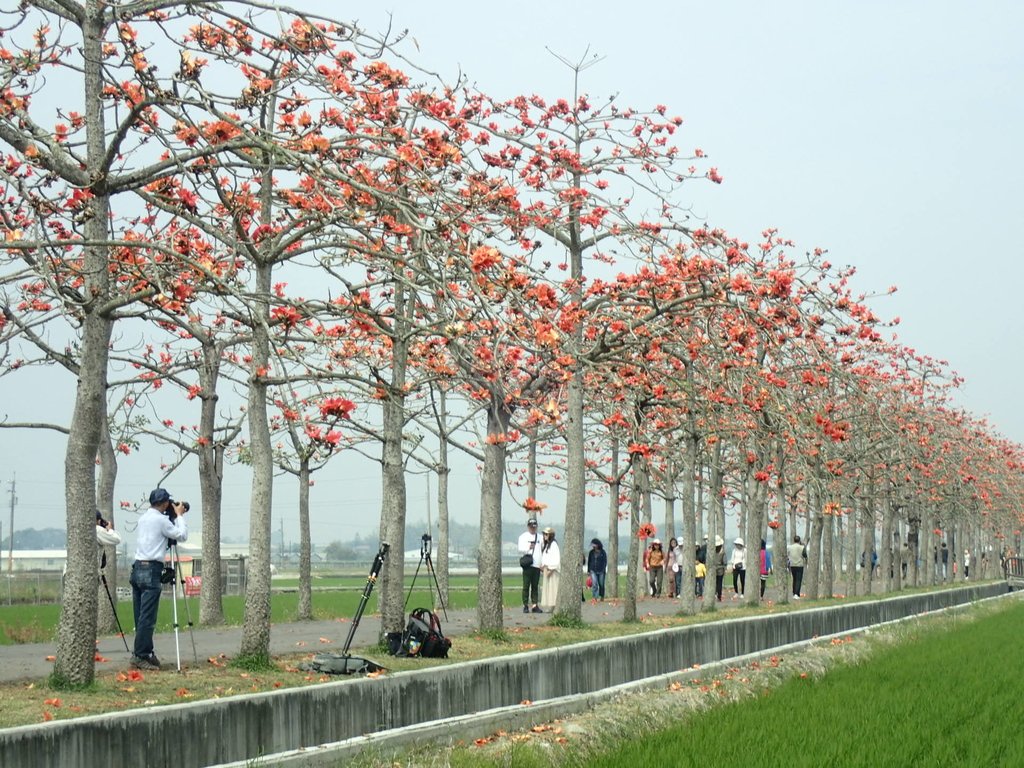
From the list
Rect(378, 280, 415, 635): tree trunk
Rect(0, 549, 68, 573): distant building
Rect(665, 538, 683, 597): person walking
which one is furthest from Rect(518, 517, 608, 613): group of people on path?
Rect(0, 549, 68, 573): distant building

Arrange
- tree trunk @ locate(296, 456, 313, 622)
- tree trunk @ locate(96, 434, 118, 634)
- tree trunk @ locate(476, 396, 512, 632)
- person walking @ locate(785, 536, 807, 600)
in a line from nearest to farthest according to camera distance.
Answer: tree trunk @ locate(476, 396, 512, 632) < tree trunk @ locate(96, 434, 118, 634) < tree trunk @ locate(296, 456, 313, 622) < person walking @ locate(785, 536, 807, 600)

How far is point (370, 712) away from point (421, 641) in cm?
545

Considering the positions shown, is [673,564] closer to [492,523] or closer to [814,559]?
[814,559]

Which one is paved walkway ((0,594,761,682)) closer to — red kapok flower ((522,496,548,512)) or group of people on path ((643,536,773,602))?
red kapok flower ((522,496,548,512))

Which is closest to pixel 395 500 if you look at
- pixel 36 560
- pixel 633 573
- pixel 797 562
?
pixel 633 573

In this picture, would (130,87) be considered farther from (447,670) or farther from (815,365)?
(815,365)

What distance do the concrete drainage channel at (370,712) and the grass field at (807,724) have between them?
0.38 m

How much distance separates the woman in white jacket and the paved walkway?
1.42ft

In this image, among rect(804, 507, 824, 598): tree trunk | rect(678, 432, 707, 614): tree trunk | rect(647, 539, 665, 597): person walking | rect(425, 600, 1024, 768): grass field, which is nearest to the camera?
rect(425, 600, 1024, 768): grass field

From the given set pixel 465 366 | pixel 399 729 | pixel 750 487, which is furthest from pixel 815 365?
pixel 750 487

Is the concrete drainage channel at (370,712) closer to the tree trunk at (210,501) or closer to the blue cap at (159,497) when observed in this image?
the blue cap at (159,497)

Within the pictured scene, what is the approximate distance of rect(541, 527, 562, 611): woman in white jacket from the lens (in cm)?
2975

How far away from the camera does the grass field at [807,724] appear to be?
36.7 feet

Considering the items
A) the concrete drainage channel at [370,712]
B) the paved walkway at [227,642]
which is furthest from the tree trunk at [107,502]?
the concrete drainage channel at [370,712]
